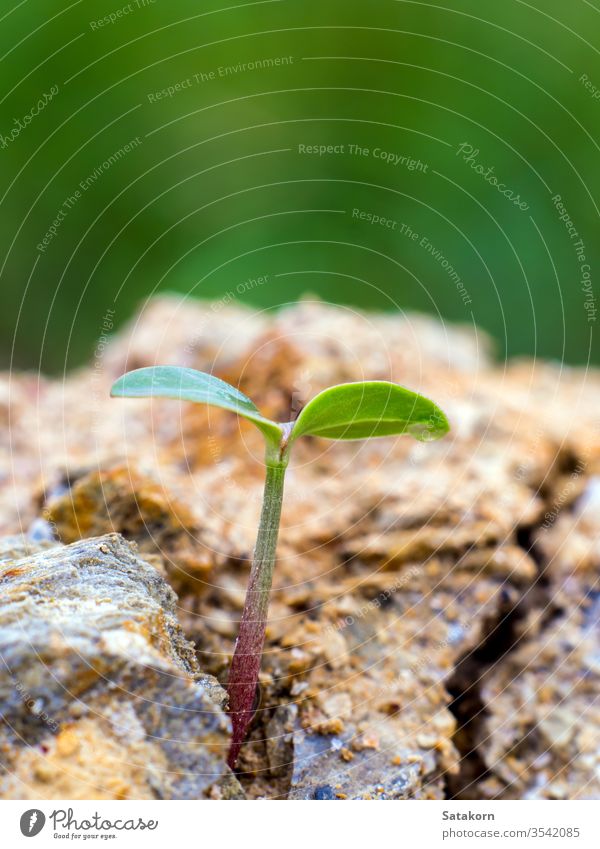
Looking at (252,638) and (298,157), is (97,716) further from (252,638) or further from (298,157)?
(298,157)

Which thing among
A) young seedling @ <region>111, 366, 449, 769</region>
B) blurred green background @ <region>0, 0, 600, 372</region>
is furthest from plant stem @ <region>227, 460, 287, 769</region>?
blurred green background @ <region>0, 0, 600, 372</region>

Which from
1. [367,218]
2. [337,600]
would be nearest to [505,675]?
[337,600]

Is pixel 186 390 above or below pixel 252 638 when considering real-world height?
above

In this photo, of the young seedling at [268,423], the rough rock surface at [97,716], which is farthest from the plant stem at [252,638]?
the rough rock surface at [97,716]
